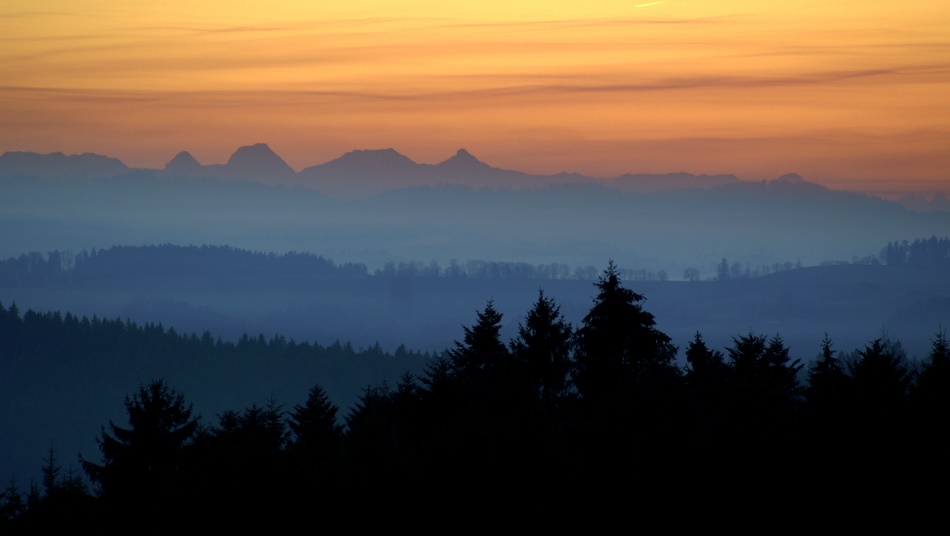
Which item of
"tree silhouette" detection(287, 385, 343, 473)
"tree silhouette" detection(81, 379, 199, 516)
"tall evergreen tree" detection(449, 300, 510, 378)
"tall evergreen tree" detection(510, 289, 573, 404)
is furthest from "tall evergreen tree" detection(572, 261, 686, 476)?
"tree silhouette" detection(81, 379, 199, 516)

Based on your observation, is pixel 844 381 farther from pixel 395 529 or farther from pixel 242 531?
pixel 242 531

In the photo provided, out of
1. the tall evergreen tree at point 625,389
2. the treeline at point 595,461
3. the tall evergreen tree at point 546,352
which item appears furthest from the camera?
the tall evergreen tree at point 546,352

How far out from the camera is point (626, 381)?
4019 cm

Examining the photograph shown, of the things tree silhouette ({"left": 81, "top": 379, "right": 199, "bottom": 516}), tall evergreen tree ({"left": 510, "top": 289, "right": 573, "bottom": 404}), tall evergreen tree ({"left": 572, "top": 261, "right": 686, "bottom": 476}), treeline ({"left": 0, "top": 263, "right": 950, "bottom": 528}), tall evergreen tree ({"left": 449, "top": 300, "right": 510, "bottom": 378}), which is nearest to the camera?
treeline ({"left": 0, "top": 263, "right": 950, "bottom": 528})

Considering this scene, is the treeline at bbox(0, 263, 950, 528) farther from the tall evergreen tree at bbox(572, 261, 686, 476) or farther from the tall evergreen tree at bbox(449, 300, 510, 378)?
the tall evergreen tree at bbox(449, 300, 510, 378)

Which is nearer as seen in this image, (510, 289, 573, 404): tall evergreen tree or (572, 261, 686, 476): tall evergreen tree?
(572, 261, 686, 476): tall evergreen tree

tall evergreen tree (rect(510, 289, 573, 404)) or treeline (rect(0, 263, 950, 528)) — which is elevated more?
tall evergreen tree (rect(510, 289, 573, 404))

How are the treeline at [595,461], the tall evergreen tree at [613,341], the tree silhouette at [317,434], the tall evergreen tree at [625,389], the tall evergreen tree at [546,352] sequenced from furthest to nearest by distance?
1. the tall evergreen tree at [546,352]
2. the tall evergreen tree at [613,341]
3. the tree silhouette at [317,434]
4. the tall evergreen tree at [625,389]
5. the treeline at [595,461]

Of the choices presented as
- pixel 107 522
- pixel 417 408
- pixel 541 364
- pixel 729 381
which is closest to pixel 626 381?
pixel 729 381

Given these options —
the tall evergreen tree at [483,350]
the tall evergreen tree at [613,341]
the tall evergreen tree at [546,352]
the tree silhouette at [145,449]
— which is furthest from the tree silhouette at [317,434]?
the tall evergreen tree at [613,341]

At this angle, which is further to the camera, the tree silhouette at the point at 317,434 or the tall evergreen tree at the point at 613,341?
the tall evergreen tree at the point at 613,341

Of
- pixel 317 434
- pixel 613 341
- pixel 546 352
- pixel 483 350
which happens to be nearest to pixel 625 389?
pixel 613 341

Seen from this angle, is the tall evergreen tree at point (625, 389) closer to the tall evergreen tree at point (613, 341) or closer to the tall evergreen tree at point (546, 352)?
the tall evergreen tree at point (613, 341)

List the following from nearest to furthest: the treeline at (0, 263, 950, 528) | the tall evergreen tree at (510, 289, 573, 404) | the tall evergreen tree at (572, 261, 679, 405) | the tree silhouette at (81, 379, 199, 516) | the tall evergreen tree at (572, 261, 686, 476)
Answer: the treeline at (0, 263, 950, 528)
the tall evergreen tree at (572, 261, 686, 476)
the tree silhouette at (81, 379, 199, 516)
the tall evergreen tree at (572, 261, 679, 405)
the tall evergreen tree at (510, 289, 573, 404)
